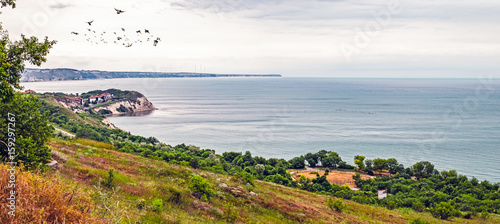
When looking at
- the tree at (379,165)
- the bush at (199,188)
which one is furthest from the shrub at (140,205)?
the tree at (379,165)

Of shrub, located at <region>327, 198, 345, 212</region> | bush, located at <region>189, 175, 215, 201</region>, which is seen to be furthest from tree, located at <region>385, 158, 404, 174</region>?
bush, located at <region>189, 175, 215, 201</region>

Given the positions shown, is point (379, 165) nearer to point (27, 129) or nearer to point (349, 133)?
point (349, 133)

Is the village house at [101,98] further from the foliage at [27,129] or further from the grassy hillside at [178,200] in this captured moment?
the foliage at [27,129]

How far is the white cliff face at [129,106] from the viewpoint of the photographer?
545 ft

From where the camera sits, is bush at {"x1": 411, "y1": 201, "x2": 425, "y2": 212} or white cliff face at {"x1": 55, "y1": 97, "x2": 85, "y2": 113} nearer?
bush at {"x1": 411, "y1": 201, "x2": 425, "y2": 212}

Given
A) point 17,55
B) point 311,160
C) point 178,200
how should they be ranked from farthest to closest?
point 311,160 → point 178,200 → point 17,55

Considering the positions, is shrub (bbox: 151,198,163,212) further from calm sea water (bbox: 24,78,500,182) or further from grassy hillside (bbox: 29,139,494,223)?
calm sea water (bbox: 24,78,500,182)

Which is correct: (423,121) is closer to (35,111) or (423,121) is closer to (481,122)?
(481,122)

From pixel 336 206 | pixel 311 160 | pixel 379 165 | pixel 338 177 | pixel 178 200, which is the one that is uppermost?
pixel 178 200

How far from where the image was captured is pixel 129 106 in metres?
176

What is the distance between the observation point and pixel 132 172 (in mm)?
26234

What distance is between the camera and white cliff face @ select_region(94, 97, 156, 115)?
166 m

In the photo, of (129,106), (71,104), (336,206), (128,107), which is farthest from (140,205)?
(129,106)

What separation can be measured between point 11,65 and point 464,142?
115 meters
